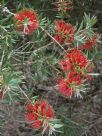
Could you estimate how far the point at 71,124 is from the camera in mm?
→ 3088

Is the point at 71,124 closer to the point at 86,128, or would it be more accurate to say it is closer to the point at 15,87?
the point at 86,128

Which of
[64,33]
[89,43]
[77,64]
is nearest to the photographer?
[77,64]

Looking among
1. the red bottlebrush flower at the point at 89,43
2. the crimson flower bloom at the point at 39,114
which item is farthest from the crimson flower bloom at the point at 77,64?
the red bottlebrush flower at the point at 89,43

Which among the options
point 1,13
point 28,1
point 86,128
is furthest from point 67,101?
point 1,13

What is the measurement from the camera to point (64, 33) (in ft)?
6.48

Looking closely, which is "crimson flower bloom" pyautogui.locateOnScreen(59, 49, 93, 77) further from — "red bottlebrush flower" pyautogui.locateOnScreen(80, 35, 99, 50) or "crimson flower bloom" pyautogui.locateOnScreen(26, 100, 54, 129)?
"red bottlebrush flower" pyautogui.locateOnScreen(80, 35, 99, 50)

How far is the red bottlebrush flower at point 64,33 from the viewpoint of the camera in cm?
198

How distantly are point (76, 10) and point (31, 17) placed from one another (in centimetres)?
111

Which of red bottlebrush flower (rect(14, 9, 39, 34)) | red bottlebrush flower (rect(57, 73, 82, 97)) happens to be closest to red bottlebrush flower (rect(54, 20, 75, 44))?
red bottlebrush flower (rect(14, 9, 39, 34))

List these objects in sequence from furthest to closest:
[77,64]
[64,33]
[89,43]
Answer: [89,43]
[64,33]
[77,64]

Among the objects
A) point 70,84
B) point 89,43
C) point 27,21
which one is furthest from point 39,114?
point 89,43

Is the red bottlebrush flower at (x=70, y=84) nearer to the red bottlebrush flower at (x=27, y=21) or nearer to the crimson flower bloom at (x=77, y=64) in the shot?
the crimson flower bloom at (x=77, y=64)

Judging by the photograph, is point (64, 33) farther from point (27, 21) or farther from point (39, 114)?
point (39, 114)

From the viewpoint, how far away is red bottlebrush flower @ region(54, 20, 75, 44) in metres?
1.98
